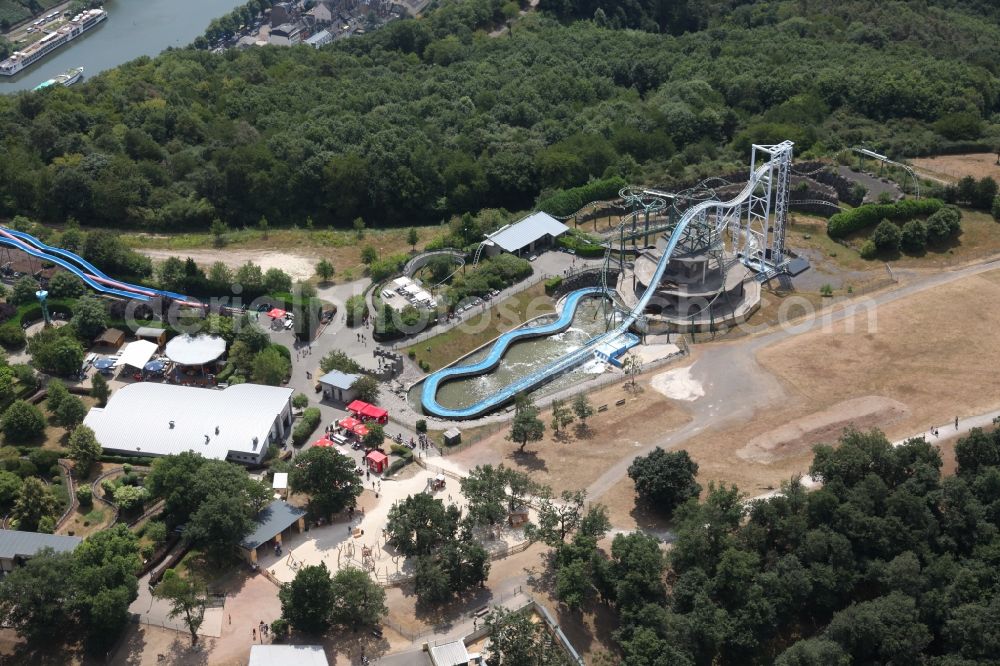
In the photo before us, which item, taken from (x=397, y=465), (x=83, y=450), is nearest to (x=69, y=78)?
(x=83, y=450)

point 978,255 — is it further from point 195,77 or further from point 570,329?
point 195,77

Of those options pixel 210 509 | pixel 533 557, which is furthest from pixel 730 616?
pixel 210 509

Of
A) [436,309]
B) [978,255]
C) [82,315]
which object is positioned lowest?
[978,255]

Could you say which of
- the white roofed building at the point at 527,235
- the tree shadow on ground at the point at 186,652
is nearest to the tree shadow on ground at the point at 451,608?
the tree shadow on ground at the point at 186,652

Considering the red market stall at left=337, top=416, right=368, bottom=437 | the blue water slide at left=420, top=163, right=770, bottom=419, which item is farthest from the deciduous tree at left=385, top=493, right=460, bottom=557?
the blue water slide at left=420, top=163, right=770, bottom=419

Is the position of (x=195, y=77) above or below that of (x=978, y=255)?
above

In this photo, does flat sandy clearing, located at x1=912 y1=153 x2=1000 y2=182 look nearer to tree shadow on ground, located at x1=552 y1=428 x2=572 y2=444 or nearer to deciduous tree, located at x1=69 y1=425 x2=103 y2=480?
tree shadow on ground, located at x1=552 y1=428 x2=572 y2=444

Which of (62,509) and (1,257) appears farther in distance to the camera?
(1,257)

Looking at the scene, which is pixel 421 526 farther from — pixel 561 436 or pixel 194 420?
pixel 194 420
